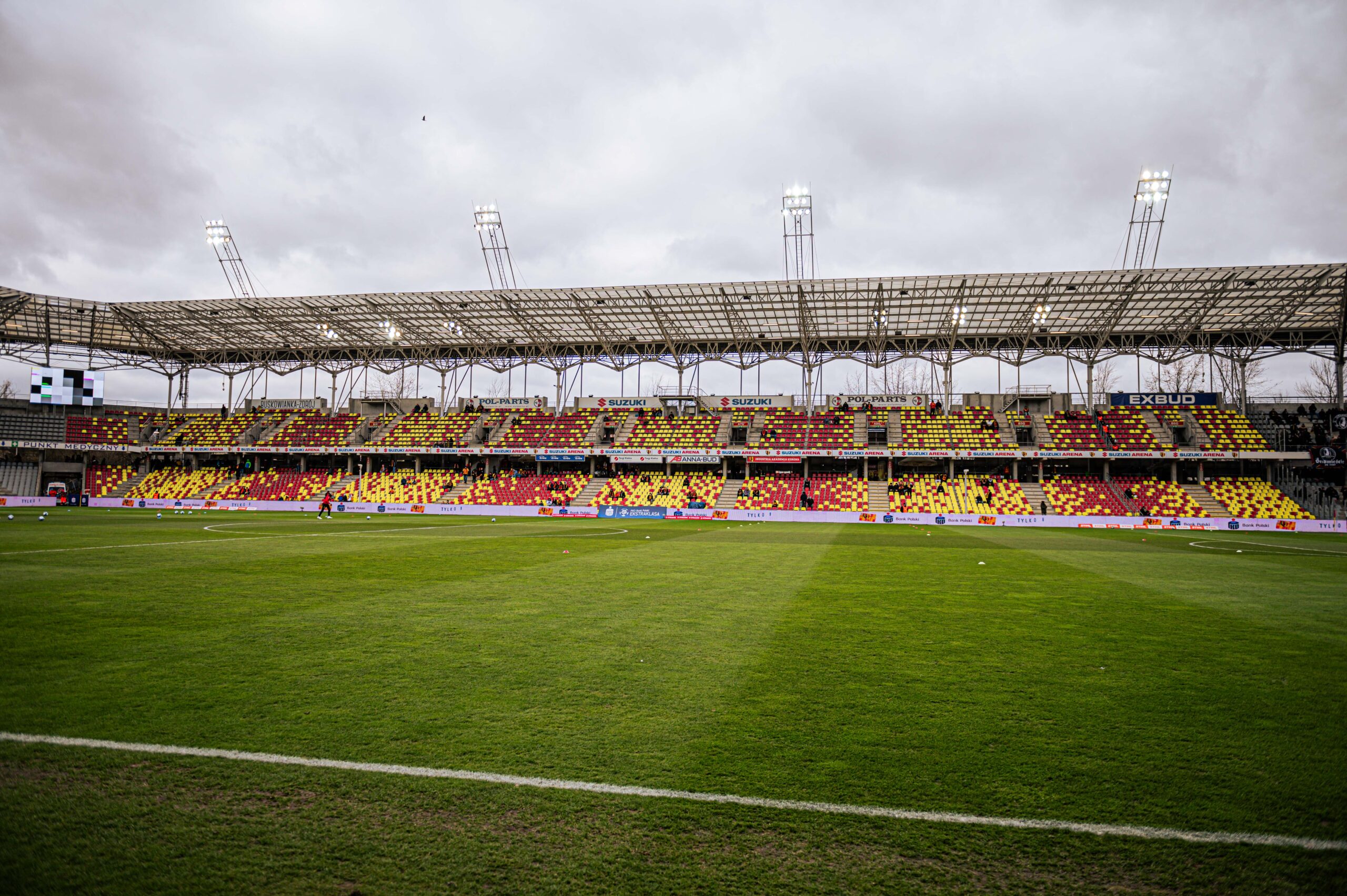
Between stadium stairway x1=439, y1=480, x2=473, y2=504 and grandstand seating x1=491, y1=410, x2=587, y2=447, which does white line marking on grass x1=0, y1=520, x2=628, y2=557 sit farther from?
grandstand seating x1=491, y1=410, x2=587, y2=447

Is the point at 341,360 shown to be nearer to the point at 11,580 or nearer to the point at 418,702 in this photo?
the point at 11,580

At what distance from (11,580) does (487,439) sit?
41359 millimetres

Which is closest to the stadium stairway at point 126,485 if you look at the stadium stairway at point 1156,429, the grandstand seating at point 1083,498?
the grandstand seating at point 1083,498

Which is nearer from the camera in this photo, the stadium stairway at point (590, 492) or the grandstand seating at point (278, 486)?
the stadium stairway at point (590, 492)

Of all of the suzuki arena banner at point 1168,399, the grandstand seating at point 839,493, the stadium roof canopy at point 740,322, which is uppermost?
the stadium roof canopy at point 740,322

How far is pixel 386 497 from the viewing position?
1869 inches

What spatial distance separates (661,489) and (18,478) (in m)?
48.6

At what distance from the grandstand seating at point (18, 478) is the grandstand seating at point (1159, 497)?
7561cm

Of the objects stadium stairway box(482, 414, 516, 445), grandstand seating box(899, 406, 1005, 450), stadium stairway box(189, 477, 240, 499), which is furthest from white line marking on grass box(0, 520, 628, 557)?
grandstand seating box(899, 406, 1005, 450)

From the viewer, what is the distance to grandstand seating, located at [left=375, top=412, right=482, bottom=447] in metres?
51.9

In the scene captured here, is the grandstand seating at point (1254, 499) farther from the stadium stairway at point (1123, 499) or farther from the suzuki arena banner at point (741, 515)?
the stadium stairway at point (1123, 499)

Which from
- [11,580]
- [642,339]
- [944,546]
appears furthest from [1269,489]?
[11,580]

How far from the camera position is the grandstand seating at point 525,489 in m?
45.9

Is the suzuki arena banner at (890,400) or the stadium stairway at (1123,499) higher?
the suzuki arena banner at (890,400)
